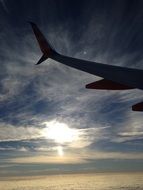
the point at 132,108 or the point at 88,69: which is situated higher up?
the point at 88,69

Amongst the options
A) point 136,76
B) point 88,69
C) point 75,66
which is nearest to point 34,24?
point 75,66

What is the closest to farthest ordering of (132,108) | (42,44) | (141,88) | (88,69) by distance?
(141,88) → (132,108) → (88,69) → (42,44)

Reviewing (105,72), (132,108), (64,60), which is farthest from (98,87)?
(64,60)

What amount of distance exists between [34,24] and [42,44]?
66.0 inches

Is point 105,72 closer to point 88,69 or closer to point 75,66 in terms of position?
point 88,69

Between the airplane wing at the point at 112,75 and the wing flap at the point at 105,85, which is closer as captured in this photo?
the airplane wing at the point at 112,75

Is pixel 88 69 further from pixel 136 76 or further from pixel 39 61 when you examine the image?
pixel 39 61

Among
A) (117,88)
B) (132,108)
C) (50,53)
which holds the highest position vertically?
(50,53)

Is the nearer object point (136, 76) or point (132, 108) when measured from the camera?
point (132, 108)

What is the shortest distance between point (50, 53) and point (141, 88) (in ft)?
33.9

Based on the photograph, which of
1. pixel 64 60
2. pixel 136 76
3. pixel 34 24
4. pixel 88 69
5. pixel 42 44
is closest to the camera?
pixel 136 76

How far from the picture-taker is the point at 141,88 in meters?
8.53

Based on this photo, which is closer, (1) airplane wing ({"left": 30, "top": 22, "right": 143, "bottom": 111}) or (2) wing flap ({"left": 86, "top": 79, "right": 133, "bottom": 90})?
(1) airplane wing ({"left": 30, "top": 22, "right": 143, "bottom": 111})

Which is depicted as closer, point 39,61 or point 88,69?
point 88,69
